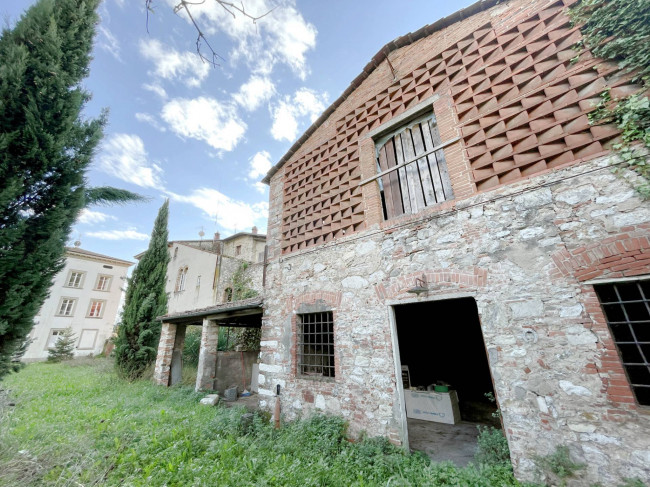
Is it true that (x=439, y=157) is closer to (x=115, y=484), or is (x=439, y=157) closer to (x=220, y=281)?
(x=115, y=484)

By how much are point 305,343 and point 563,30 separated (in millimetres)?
6656

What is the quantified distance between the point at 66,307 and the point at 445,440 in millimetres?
26583

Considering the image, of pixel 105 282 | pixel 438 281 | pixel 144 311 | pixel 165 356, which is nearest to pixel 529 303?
pixel 438 281

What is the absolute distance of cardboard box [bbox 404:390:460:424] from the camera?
6090 mm

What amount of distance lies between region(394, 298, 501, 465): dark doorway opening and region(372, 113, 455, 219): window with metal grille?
80.4 inches

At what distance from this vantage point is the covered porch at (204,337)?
7.66 meters

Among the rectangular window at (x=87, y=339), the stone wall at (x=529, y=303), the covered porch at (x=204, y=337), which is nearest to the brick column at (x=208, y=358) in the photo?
the covered porch at (x=204, y=337)

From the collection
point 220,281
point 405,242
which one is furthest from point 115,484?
point 220,281

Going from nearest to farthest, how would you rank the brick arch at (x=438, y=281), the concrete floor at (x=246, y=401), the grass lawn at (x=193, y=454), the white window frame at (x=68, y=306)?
the grass lawn at (x=193, y=454) < the brick arch at (x=438, y=281) < the concrete floor at (x=246, y=401) < the white window frame at (x=68, y=306)

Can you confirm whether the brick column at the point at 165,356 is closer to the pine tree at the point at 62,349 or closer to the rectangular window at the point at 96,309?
the pine tree at the point at 62,349

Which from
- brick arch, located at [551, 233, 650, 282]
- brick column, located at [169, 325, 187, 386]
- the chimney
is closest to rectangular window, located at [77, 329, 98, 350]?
the chimney

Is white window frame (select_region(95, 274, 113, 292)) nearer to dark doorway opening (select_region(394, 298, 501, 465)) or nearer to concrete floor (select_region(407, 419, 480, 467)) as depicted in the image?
dark doorway opening (select_region(394, 298, 501, 465))

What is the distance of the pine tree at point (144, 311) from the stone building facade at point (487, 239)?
24.7 feet

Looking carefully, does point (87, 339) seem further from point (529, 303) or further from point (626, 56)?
point (626, 56)
